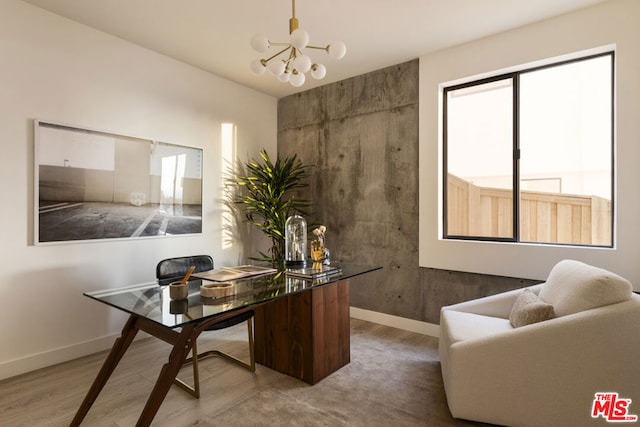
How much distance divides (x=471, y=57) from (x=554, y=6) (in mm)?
685

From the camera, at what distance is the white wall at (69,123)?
7.95 ft

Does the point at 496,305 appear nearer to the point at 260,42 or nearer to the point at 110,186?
the point at 260,42

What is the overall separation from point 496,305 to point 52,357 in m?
3.42

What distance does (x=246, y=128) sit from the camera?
4148 mm

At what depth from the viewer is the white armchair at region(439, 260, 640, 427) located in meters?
1.63

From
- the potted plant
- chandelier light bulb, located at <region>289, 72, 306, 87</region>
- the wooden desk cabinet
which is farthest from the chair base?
chandelier light bulb, located at <region>289, 72, 306, 87</region>

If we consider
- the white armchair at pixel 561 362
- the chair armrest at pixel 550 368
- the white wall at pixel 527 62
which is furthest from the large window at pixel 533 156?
the chair armrest at pixel 550 368

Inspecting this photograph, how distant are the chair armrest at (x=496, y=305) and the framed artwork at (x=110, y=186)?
9.02 feet

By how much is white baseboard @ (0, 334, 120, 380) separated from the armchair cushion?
3433 mm

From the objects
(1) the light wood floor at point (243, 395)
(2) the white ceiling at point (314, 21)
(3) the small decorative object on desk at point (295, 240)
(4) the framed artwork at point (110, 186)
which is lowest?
(1) the light wood floor at point (243, 395)

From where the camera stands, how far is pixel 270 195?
12.5 feet

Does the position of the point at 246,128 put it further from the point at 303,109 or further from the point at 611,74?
the point at 611,74

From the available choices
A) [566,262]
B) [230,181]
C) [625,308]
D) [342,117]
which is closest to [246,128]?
[230,181]

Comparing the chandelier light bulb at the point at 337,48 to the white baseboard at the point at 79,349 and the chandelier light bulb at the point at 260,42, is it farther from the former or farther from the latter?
the white baseboard at the point at 79,349
